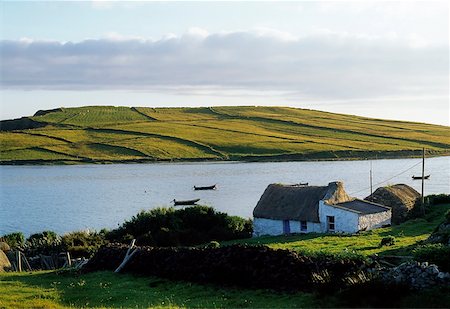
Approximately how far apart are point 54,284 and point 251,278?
344 inches

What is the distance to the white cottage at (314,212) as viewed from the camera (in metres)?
48.1

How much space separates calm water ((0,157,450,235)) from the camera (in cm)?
7625

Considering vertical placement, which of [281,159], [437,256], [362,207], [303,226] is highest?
[437,256]

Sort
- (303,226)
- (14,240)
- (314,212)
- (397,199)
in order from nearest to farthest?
(314,212) < (14,240) < (303,226) < (397,199)

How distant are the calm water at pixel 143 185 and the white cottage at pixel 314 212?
739 inches

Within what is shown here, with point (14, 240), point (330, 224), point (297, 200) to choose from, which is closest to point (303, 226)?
point (297, 200)

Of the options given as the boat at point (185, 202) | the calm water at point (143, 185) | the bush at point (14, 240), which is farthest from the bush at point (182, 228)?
the boat at point (185, 202)

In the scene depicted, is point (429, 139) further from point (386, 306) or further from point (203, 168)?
point (386, 306)

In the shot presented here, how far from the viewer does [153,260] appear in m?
25.4

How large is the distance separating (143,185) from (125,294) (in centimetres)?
8884

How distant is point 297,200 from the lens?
5169 centimetres

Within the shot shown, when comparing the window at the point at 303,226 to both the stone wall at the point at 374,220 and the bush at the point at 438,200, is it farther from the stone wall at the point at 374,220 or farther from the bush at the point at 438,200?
the bush at the point at 438,200

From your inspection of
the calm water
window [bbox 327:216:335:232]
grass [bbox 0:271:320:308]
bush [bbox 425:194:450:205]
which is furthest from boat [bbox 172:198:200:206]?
grass [bbox 0:271:320:308]

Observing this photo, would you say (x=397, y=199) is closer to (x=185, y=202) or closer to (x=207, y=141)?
(x=185, y=202)
